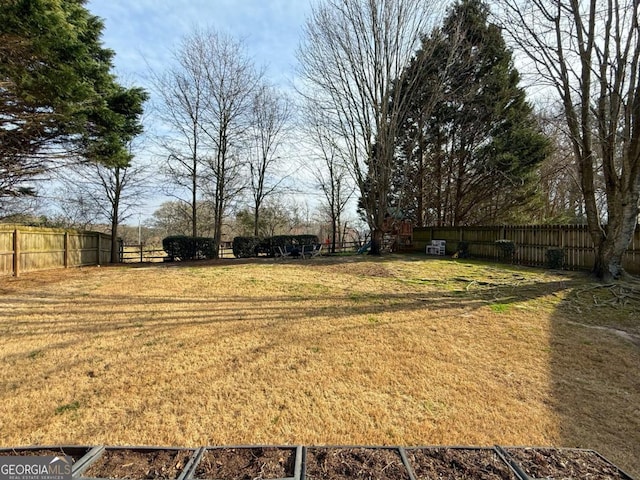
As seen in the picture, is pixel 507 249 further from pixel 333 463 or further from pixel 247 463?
pixel 247 463

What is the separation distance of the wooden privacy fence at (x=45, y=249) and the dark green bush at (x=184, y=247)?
9.31 ft

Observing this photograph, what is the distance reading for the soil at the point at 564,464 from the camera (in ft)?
5.82

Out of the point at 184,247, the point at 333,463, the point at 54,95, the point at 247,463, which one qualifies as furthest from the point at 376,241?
the point at 247,463

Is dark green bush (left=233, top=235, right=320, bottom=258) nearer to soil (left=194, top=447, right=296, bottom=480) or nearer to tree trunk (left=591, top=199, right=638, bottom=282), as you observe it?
tree trunk (left=591, top=199, right=638, bottom=282)

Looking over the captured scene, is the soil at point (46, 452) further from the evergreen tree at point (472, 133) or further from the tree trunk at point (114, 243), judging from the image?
the tree trunk at point (114, 243)

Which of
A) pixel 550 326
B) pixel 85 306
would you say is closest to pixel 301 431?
pixel 550 326

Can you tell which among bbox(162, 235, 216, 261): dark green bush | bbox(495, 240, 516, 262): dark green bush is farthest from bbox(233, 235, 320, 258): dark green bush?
bbox(495, 240, 516, 262): dark green bush

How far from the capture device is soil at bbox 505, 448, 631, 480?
5.82 feet

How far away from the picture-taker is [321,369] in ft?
10.9

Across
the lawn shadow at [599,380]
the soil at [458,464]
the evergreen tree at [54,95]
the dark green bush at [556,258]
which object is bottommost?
the lawn shadow at [599,380]

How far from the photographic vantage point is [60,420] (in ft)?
7.75

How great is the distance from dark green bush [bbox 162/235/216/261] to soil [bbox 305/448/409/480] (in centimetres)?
1427

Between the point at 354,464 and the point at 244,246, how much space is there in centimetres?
1456

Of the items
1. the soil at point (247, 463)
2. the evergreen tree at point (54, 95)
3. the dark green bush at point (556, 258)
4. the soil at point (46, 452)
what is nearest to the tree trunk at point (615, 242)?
the dark green bush at point (556, 258)
